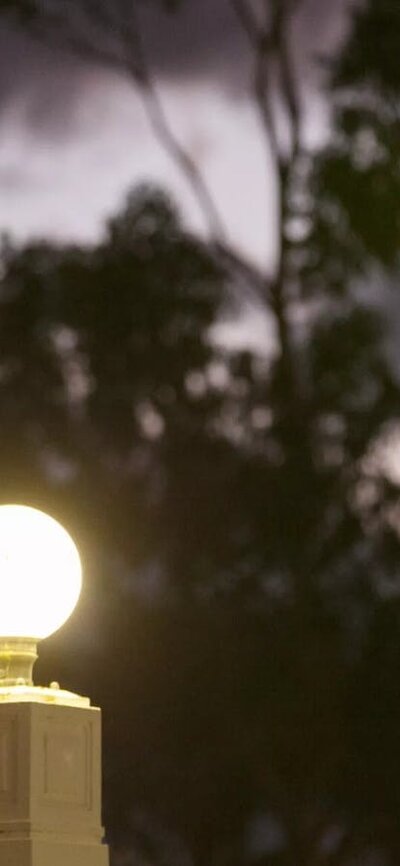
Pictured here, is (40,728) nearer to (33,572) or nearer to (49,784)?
(49,784)

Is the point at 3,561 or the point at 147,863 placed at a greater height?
the point at 147,863

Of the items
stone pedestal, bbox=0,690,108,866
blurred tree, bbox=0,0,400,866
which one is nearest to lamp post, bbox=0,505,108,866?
stone pedestal, bbox=0,690,108,866

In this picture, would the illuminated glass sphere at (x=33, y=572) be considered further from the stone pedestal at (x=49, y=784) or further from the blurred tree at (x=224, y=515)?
the blurred tree at (x=224, y=515)

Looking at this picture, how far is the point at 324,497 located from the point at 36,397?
4.25 metres

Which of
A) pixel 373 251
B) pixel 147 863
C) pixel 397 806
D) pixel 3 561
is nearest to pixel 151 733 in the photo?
pixel 147 863

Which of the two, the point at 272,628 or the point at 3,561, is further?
the point at 272,628

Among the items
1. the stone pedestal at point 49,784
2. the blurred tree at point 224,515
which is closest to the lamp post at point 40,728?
the stone pedestal at point 49,784

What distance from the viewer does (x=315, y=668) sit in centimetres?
2539

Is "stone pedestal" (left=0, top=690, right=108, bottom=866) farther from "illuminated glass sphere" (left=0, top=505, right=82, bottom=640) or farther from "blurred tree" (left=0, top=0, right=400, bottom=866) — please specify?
"blurred tree" (left=0, top=0, right=400, bottom=866)

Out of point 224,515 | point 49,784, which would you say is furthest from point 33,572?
point 224,515

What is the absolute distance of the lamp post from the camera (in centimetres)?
491

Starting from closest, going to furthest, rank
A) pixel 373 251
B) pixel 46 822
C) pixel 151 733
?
pixel 46 822 → pixel 373 251 → pixel 151 733

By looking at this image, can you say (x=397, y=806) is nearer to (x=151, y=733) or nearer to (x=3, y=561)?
(x=151, y=733)

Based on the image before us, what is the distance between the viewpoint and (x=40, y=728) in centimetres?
499
